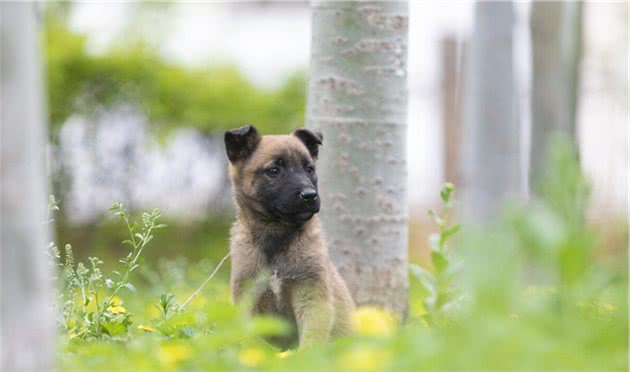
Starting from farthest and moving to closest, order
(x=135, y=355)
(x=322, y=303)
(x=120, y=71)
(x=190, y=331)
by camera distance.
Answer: (x=120, y=71), (x=322, y=303), (x=190, y=331), (x=135, y=355)

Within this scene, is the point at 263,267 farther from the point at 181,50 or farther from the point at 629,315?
the point at 181,50

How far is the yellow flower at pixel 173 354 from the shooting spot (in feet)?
10.6

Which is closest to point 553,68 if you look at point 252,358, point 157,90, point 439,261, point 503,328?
point 157,90

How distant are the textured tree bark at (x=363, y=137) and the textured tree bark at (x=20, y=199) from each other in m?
3.11

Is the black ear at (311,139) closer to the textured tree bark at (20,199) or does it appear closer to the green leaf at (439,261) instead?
the green leaf at (439,261)

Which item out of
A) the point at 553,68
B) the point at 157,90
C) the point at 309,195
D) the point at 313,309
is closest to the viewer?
the point at 313,309

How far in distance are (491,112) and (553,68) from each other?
6.42 feet

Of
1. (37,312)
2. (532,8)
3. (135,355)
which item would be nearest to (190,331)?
(135,355)

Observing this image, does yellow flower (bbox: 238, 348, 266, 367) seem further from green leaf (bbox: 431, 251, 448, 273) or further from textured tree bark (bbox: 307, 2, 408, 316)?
textured tree bark (bbox: 307, 2, 408, 316)

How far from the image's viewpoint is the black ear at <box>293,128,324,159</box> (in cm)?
512

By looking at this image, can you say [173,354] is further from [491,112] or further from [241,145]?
[491,112]

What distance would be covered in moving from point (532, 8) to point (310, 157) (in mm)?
6001

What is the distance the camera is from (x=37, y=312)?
2604 mm

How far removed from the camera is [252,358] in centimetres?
323
